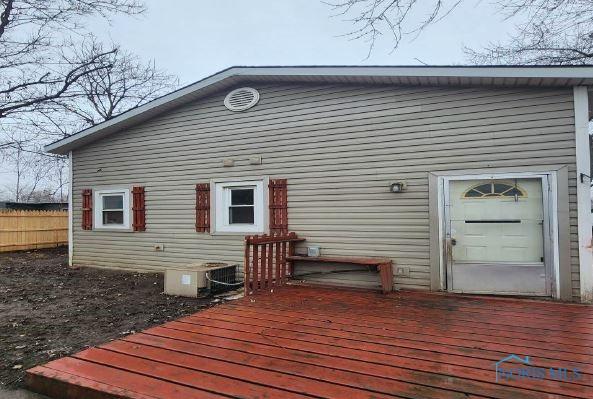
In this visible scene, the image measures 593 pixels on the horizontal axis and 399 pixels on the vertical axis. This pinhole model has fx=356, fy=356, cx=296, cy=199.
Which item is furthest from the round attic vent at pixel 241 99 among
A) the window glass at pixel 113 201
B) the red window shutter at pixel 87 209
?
the red window shutter at pixel 87 209

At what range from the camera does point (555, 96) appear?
4617 millimetres

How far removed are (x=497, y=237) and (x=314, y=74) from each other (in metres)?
3.63

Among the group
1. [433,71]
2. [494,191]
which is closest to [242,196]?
[433,71]

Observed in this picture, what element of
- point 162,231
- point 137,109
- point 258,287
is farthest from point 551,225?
point 137,109

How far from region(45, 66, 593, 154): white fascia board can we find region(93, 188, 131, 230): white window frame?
4.27ft

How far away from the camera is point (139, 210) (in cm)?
766

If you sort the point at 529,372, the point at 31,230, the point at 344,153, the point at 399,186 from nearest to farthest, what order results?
the point at 529,372
the point at 399,186
the point at 344,153
the point at 31,230

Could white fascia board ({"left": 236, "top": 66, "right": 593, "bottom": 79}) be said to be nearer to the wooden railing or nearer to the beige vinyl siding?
the beige vinyl siding

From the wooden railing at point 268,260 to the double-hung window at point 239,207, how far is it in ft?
2.50

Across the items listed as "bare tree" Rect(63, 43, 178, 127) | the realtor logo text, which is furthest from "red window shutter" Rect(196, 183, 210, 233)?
"bare tree" Rect(63, 43, 178, 127)

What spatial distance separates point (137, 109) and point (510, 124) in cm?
661

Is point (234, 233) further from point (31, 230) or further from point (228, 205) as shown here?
point (31, 230)

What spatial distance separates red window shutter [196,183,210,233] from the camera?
6.90 metres

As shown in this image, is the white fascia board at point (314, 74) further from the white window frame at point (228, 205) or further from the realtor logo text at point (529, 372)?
the realtor logo text at point (529, 372)
